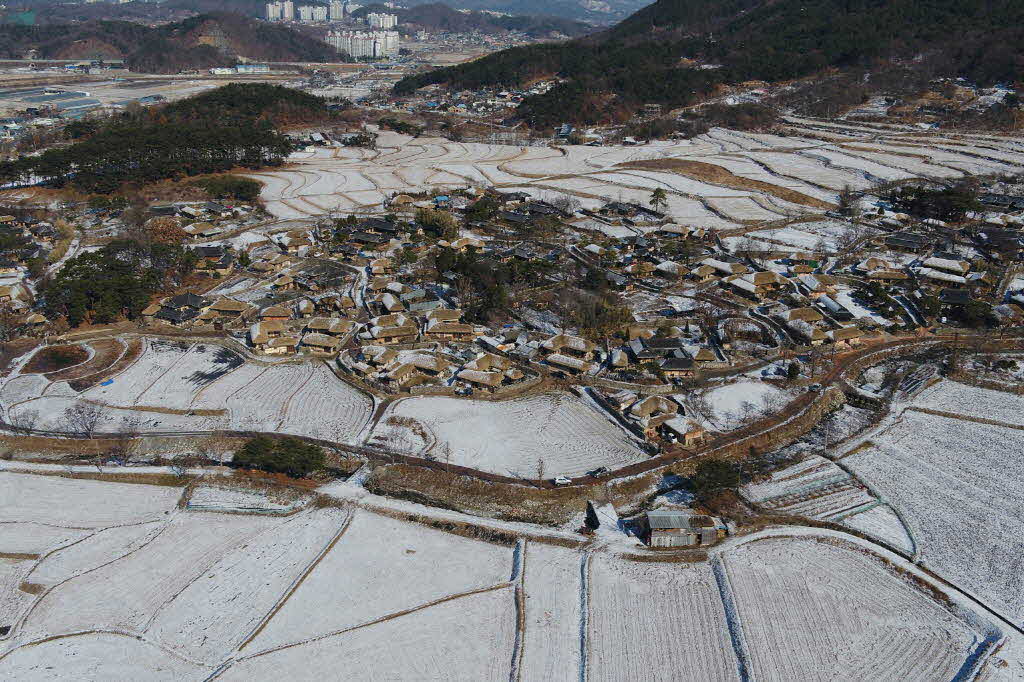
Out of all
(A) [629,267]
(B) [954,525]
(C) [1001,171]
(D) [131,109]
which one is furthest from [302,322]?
(D) [131,109]

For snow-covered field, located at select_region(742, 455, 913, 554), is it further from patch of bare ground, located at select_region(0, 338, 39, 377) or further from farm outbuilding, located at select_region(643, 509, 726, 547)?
patch of bare ground, located at select_region(0, 338, 39, 377)

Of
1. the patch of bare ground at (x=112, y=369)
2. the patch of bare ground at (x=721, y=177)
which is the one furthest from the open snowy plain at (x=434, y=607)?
the patch of bare ground at (x=721, y=177)

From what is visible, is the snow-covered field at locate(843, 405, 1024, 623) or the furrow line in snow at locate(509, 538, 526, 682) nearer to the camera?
the furrow line in snow at locate(509, 538, 526, 682)

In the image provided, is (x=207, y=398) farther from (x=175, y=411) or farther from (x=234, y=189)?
(x=234, y=189)

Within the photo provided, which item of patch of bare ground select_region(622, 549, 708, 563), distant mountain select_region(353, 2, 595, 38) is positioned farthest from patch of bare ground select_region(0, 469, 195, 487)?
distant mountain select_region(353, 2, 595, 38)

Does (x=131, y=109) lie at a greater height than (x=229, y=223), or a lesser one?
greater

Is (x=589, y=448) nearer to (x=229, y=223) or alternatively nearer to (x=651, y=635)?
(x=651, y=635)
